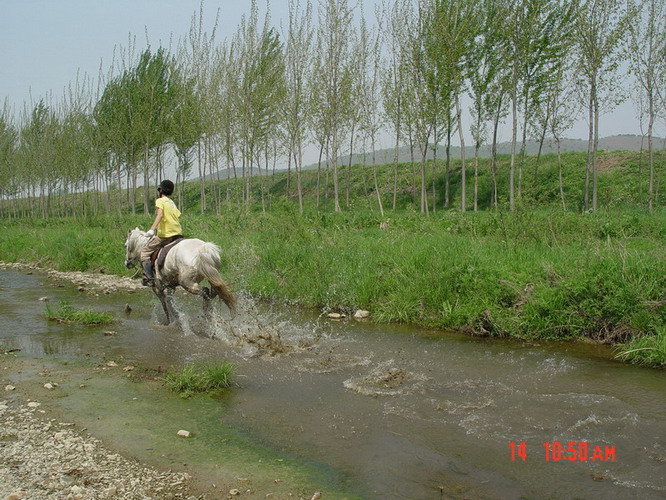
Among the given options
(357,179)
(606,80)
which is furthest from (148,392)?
(357,179)

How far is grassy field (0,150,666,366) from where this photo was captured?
7.97 m

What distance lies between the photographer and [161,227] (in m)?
9.55

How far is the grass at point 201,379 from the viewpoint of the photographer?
20.2 ft

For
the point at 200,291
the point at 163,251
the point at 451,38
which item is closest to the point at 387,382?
the point at 200,291

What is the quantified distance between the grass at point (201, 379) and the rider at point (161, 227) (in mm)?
3531

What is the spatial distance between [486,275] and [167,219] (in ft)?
18.0

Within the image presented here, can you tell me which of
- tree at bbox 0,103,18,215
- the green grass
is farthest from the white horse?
tree at bbox 0,103,18,215

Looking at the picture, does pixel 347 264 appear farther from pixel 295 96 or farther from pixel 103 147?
pixel 103 147

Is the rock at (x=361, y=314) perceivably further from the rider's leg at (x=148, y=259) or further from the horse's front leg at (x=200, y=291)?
the rider's leg at (x=148, y=259)

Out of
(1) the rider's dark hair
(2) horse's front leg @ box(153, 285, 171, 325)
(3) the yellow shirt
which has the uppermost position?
(1) the rider's dark hair

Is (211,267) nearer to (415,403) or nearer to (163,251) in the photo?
(163,251)

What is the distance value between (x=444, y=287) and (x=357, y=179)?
31289mm

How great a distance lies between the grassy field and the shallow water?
1.46ft
